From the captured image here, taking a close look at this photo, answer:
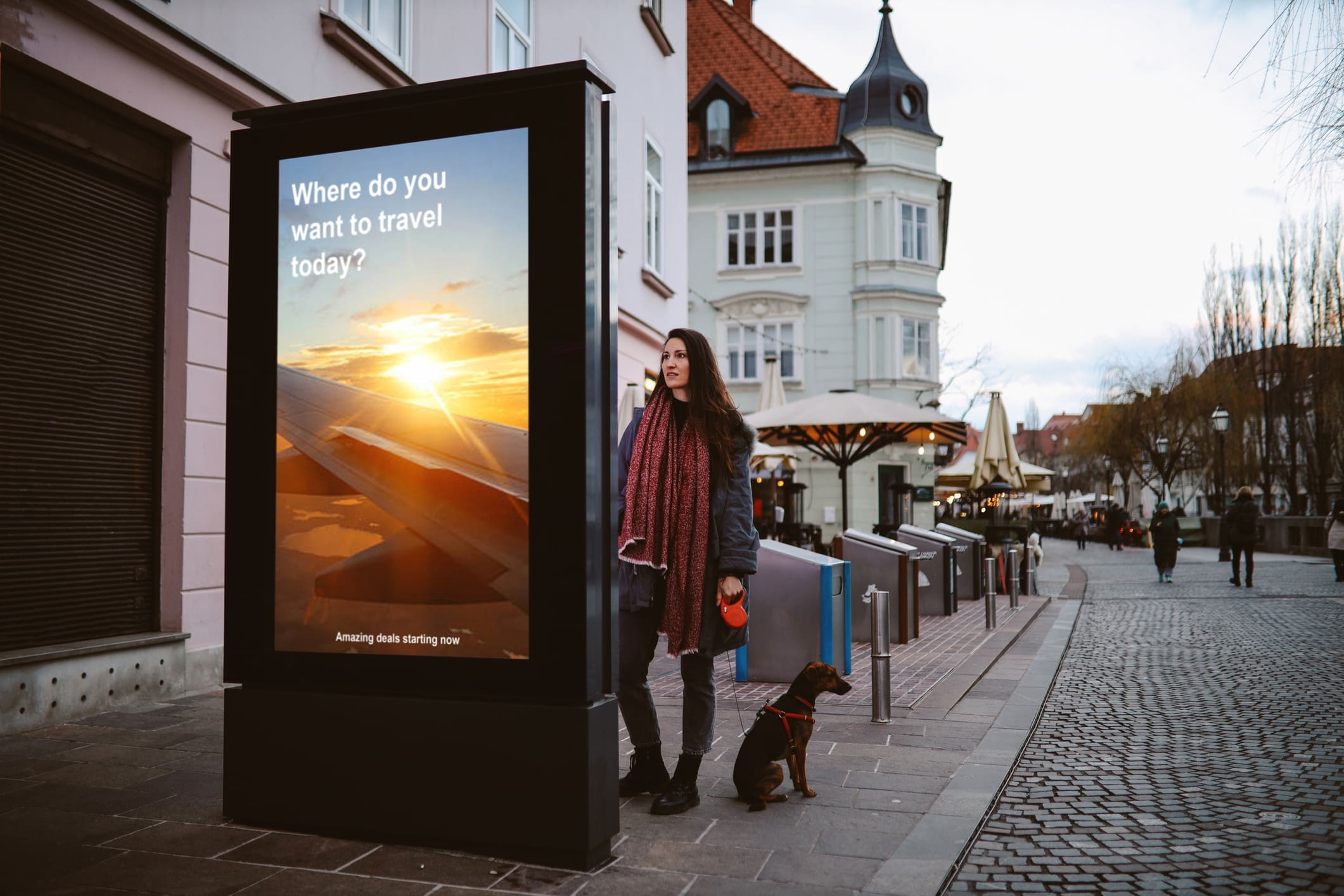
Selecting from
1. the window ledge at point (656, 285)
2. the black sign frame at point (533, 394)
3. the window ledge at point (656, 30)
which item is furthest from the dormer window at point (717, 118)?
the black sign frame at point (533, 394)

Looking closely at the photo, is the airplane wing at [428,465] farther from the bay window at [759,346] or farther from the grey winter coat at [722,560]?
the bay window at [759,346]

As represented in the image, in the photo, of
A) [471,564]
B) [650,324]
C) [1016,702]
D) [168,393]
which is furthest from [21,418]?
[650,324]

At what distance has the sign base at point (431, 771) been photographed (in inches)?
143

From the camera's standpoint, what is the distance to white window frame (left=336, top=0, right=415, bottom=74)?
30.2 ft

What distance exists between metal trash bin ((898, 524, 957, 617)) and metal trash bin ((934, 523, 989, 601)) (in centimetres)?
220

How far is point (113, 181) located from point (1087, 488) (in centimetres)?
8539

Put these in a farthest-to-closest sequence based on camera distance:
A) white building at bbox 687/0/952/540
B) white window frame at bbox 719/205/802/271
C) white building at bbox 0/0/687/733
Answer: white window frame at bbox 719/205/802/271, white building at bbox 687/0/952/540, white building at bbox 0/0/687/733

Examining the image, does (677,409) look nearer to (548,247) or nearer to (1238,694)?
(548,247)

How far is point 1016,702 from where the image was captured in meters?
7.05

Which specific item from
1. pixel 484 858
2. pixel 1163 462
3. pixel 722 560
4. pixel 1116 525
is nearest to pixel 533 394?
pixel 722 560

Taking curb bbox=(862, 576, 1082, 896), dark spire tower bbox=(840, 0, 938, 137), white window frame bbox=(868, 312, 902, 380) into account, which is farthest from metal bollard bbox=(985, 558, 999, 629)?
dark spire tower bbox=(840, 0, 938, 137)

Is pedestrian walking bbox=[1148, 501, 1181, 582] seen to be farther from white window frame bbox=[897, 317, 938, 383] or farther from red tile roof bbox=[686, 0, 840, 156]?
red tile roof bbox=[686, 0, 840, 156]

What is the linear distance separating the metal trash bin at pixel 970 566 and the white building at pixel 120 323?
1127 cm

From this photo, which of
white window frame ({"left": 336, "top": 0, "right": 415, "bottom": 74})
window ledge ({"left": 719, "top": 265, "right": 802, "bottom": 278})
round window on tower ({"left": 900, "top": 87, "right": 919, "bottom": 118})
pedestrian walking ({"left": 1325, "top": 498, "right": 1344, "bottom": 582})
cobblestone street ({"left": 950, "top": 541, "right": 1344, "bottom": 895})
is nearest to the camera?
cobblestone street ({"left": 950, "top": 541, "right": 1344, "bottom": 895})
